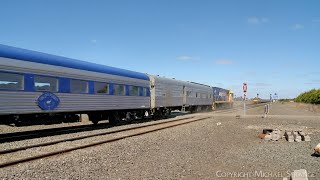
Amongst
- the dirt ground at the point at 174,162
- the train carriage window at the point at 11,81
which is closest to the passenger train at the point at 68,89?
the train carriage window at the point at 11,81

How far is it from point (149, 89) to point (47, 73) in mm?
11805

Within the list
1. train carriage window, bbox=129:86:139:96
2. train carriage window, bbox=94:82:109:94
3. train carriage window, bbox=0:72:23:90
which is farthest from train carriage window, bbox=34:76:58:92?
train carriage window, bbox=129:86:139:96

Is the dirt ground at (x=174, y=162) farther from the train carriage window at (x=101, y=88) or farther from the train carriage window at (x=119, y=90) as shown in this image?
the train carriage window at (x=119, y=90)

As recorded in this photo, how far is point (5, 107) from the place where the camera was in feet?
42.3

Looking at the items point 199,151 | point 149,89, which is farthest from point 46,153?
point 149,89

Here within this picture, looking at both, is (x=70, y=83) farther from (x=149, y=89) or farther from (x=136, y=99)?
(x=149, y=89)

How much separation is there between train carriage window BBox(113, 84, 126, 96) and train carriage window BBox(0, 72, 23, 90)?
739 centimetres

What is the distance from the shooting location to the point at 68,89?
53.1 ft

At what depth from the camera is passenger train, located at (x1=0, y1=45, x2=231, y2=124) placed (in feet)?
43.4

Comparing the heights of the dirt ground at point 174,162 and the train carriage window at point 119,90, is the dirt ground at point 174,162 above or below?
below

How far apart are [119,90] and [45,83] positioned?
661 centimetres

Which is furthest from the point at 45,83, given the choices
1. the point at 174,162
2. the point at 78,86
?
the point at 174,162

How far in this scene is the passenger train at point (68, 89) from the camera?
13.2 meters

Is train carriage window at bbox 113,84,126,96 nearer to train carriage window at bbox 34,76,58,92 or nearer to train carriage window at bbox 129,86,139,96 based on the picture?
train carriage window at bbox 129,86,139,96
